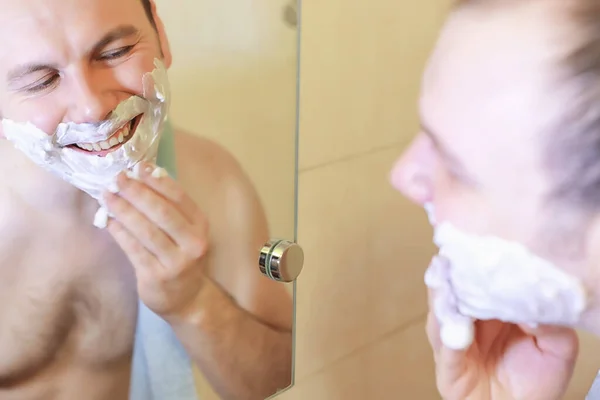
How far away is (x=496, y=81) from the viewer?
37cm

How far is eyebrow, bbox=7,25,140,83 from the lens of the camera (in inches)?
15.5

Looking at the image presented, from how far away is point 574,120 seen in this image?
13.7 inches

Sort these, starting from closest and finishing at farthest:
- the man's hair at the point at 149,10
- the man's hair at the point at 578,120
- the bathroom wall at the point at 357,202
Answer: the man's hair at the point at 578,120, the man's hair at the point at 149,10, the bathroom wall at the point at 357,202

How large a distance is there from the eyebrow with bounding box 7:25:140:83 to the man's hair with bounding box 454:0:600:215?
0.26 metres

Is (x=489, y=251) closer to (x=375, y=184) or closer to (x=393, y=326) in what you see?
(x=375, y=184)

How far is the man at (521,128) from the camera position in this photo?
0.35m

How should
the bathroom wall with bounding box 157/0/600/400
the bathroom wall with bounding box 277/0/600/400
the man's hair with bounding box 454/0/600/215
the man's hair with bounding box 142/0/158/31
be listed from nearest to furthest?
the man's hair with bounding box 454/0/600/215 → the man's hair with bounding box 142/0/158/31 → the bathroom wall with bounding box 157/0/600/400 → the bathroom wall with bounding box 277/0/600/400

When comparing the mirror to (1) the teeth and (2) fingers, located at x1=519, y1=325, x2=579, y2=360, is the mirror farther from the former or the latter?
(2) fingers, located at x1=519, y1=325, x2=579, y2=360

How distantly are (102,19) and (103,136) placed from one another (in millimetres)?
82

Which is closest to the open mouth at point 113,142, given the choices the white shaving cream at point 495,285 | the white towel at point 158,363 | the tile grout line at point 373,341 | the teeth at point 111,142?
the teeth at point 111,142

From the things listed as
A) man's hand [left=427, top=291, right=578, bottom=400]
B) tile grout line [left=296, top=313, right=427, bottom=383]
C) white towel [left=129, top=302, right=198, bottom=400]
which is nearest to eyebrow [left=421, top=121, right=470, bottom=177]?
man's hand [left=427, top=291, right=578, bottom=400]

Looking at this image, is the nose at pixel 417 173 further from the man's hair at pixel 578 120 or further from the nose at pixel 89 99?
the nose at pixel 89 99

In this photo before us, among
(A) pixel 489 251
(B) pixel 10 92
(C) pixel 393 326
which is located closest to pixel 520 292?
(A) pixel 489 251

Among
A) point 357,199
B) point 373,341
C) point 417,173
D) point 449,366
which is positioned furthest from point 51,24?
point 373,341
